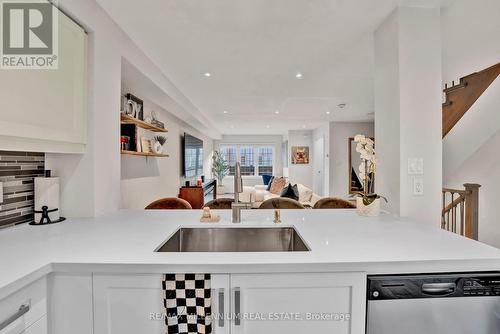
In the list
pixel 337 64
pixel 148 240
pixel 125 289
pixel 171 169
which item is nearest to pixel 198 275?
pixel 125 289

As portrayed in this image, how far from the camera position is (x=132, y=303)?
0.96m

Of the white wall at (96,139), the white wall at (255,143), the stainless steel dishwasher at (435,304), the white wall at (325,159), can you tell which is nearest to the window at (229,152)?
the white wall at (255,143)

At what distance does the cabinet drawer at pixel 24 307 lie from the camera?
2.57ft

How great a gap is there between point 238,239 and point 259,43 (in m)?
1.77

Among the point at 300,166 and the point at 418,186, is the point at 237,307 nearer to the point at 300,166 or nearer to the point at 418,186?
the point at 418,186

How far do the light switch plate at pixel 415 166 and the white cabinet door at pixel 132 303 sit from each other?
1503 millimetres

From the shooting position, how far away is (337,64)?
2824 millimetres

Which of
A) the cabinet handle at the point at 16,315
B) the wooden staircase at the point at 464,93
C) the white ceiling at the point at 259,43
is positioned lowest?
the cabinet handle at the point at 16,315

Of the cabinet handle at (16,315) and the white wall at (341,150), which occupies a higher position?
the white wall at (341,150)

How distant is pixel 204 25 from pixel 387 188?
6.25 feet

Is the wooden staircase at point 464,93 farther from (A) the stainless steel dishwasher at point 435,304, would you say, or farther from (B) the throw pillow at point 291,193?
(A) the stainless steel dishwasher at point 435,304

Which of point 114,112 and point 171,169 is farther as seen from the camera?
point 171,169

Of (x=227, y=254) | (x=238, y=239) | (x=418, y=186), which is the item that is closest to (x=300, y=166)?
(x=418, y=186)

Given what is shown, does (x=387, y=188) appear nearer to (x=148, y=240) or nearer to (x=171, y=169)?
(x=148, y=240)
